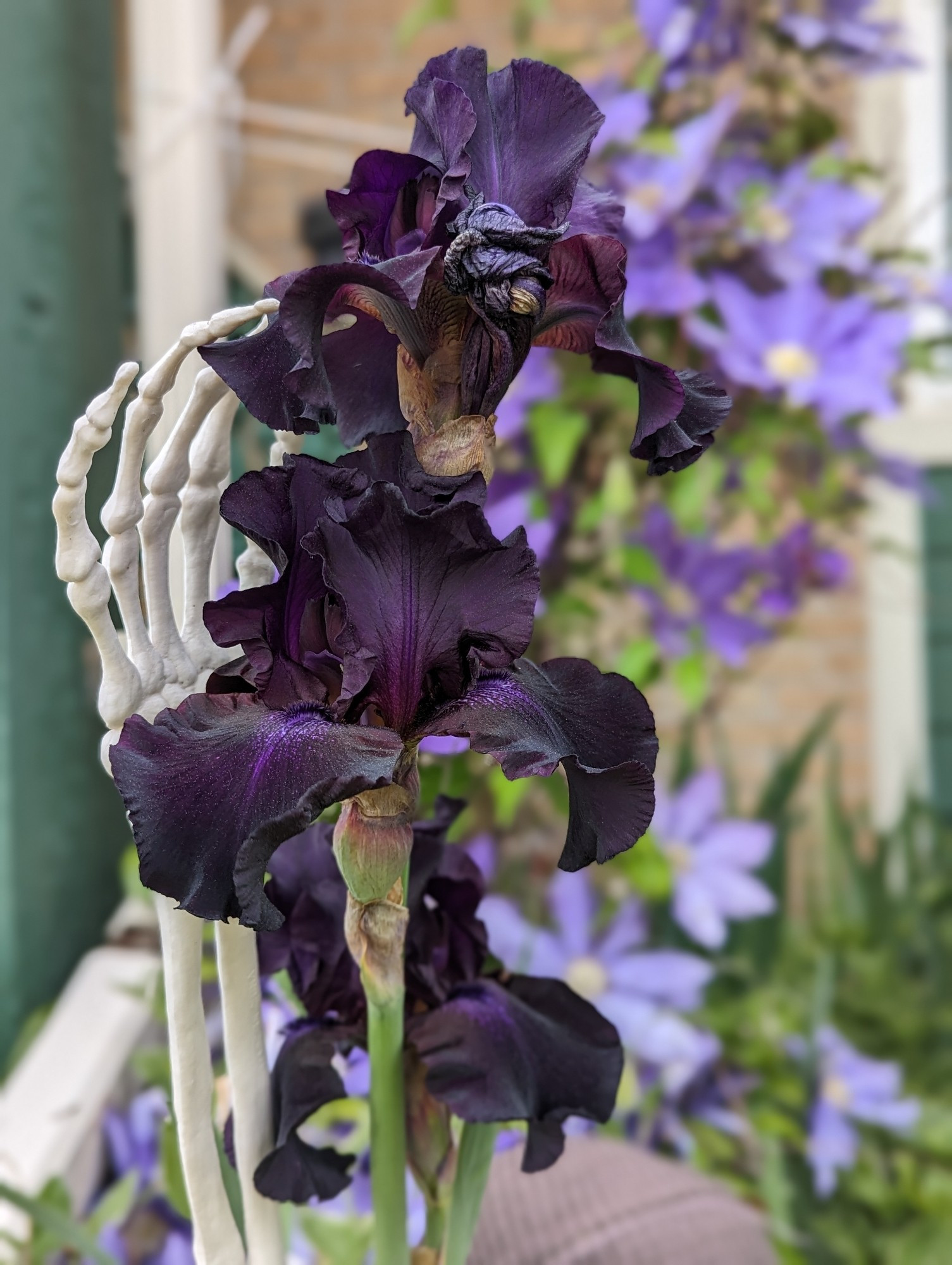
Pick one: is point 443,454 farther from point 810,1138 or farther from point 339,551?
point 810,1138

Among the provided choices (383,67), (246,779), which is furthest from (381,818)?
(383,67)

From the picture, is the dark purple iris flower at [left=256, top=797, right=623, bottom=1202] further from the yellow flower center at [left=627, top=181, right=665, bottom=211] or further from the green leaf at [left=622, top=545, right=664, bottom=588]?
the yellow flower center at [left=627, top=181, right=665, bottom=211]

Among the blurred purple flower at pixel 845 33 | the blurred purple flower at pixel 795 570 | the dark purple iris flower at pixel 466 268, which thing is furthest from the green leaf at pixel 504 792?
the blurred purple flower at pixel 845 33

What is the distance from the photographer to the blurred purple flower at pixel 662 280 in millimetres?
1149

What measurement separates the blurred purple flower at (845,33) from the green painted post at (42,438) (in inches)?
32.9

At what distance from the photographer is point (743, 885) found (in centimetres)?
132

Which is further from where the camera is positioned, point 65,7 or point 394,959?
point 65,7

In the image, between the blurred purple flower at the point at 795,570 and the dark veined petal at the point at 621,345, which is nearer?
the dark veined petal at the point at 621,345

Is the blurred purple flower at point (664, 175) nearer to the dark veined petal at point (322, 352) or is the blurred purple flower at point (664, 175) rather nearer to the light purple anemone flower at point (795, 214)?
the light purple anemone flower at point (795, 214)

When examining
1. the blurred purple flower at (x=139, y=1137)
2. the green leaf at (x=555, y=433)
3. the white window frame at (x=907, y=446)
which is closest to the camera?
the blurred purple flower at (x=139, y=1137)

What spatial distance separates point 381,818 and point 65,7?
125 centimetres

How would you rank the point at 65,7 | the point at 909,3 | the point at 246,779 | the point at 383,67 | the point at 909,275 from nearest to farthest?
the point at 246,779, the point at 65,7, the point at 909,275, the point at 909,3, the point at 383,67

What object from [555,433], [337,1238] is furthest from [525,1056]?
[555,433]

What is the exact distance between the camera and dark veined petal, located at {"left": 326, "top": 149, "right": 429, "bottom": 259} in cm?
38
